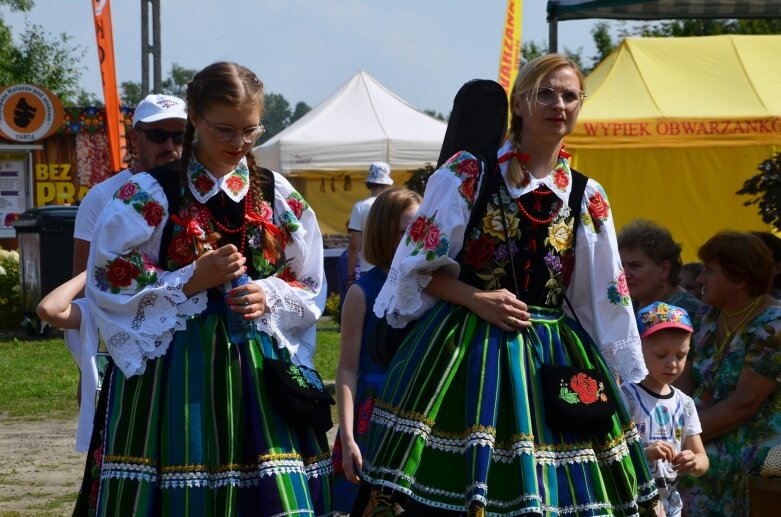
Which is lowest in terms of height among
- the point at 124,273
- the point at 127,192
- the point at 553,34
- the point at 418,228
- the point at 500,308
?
the point at 500,308

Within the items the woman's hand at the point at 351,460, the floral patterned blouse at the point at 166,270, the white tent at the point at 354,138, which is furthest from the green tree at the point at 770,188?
the white tent at the point at 354,138

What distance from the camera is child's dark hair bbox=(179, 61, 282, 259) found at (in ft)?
11.3

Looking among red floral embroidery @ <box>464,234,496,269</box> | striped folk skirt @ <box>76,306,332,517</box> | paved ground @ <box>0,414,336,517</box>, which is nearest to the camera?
striped folk skirt @ <box>76,306,332,517</box>

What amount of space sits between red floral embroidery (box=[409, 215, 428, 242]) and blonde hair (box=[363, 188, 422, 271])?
2.67 ft

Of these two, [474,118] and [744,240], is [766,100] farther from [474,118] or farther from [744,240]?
[474,118]

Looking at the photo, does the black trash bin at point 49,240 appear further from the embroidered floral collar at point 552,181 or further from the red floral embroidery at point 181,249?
the embroidered floral collar at point 552,181

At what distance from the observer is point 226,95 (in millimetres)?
3441

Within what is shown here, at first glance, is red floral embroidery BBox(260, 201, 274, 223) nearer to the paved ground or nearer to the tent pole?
the paved ground

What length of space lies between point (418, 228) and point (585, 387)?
64 centimetres

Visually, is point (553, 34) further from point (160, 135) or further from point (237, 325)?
point (237, 325)

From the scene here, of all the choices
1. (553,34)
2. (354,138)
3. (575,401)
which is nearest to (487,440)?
(575,401)

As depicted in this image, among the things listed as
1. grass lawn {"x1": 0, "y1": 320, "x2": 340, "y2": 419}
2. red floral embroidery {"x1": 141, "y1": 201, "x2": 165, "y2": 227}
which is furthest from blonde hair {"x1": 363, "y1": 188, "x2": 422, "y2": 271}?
grass lawn {"x1": 0, "y1": 320, "x2": 340, "y2": 419}

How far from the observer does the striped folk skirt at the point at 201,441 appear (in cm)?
329

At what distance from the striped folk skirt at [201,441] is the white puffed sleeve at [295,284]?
15 cm
